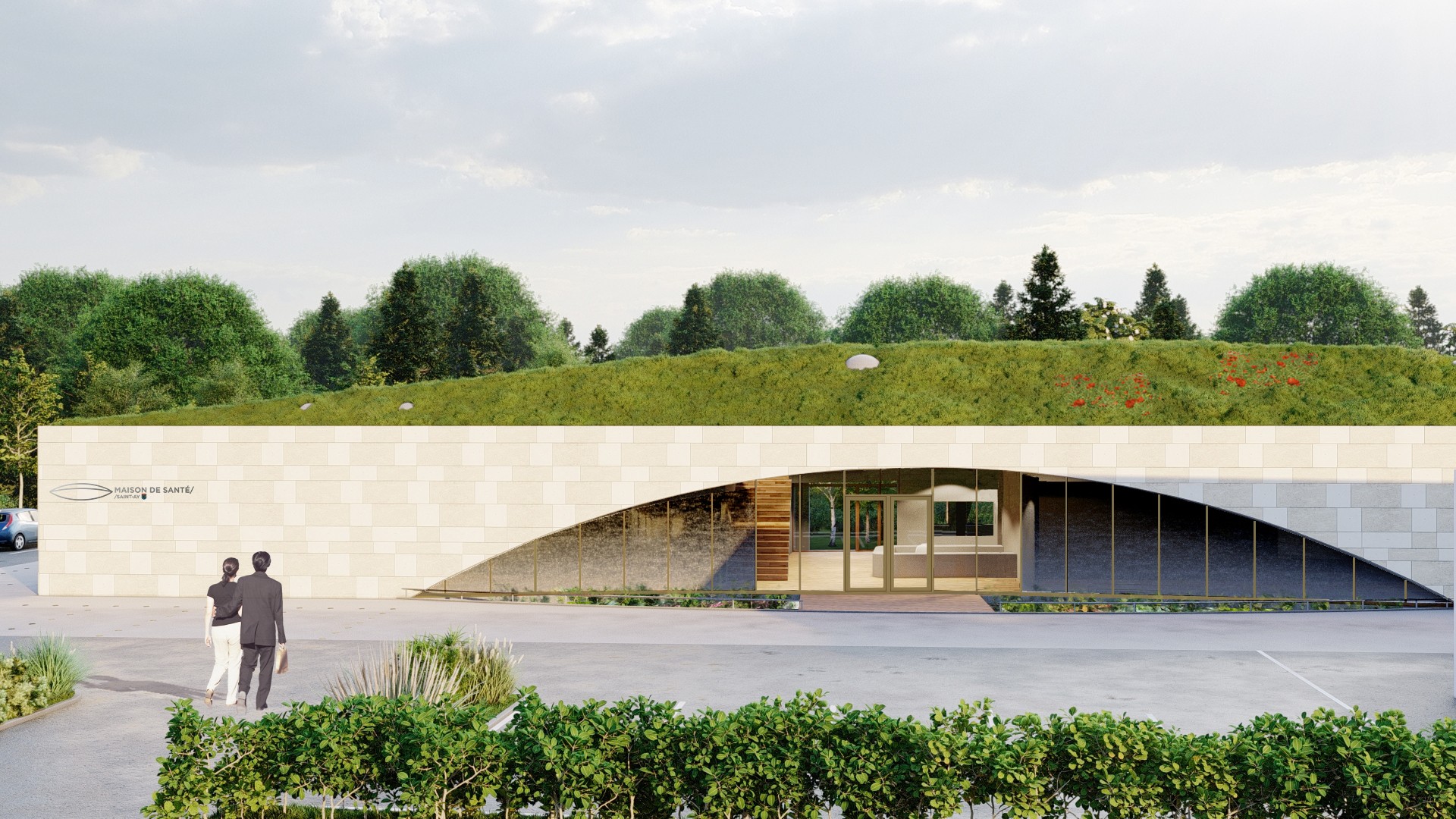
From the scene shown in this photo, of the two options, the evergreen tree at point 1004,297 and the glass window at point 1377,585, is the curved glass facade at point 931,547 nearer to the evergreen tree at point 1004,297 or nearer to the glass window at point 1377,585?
the glass window at point 1377,585

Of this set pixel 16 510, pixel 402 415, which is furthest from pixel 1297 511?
pixel 16 510

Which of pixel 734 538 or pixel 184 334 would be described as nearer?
pixel 734 538

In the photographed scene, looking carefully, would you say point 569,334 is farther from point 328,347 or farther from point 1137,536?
point 1137,536

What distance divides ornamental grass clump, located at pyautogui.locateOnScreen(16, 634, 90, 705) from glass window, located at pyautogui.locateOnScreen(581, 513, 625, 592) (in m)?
11.9

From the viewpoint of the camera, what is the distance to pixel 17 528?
1444 inches

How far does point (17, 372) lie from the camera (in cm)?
4709

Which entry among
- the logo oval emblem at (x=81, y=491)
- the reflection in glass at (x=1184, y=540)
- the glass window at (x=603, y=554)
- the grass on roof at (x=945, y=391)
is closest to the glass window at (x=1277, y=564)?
the reflection in glass at (x=1184, y=540)

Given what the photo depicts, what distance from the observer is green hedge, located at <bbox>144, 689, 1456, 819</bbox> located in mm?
7375

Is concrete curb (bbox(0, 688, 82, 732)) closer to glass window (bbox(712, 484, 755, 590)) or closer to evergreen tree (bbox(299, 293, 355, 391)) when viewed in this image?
glass window (bbox(712, 484, 755, 590))

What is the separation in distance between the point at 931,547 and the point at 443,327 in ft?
225

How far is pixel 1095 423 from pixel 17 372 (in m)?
43.2

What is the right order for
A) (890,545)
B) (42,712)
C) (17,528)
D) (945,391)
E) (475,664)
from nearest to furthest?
(42,712), (475,664), (890,545), (945,391), (17,528)

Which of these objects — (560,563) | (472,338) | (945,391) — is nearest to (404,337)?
(472,338)

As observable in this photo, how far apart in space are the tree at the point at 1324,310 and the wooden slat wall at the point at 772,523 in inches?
2906
